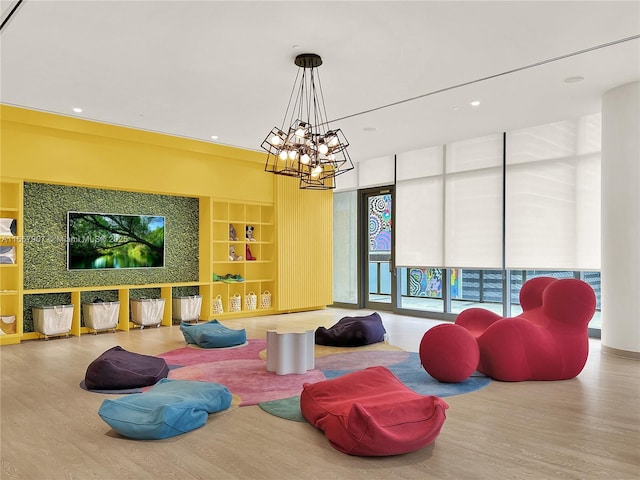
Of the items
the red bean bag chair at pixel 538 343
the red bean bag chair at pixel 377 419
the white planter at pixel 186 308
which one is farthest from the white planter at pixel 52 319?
the red bean bag chair at pixel 538 343

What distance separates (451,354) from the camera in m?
4.52

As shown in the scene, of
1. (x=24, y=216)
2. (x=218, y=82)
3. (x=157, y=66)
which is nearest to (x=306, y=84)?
(x=218, y=82)

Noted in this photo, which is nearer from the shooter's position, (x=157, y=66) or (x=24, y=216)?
(x=157, y=66)

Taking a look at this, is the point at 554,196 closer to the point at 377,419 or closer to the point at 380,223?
the point at 380,223

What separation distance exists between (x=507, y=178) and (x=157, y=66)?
18.0 feet

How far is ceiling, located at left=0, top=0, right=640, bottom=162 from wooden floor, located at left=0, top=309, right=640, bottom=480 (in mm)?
3164

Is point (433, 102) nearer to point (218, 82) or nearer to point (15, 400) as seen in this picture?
point (218, 82)

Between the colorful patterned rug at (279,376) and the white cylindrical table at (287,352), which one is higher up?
the white cylindrical table at (287,352)

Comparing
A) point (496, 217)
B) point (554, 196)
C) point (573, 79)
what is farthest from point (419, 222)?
point (573, 79)

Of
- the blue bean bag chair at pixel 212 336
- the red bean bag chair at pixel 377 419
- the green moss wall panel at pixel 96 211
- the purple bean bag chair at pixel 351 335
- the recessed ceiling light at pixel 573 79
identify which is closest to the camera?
the red bean bag chair at pixel 377 419

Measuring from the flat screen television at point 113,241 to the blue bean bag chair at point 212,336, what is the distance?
2121 mm

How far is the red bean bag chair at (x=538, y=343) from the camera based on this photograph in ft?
15.2

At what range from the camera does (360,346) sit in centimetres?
650

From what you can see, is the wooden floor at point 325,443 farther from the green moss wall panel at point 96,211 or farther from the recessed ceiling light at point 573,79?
the recessed ceiling light at point 573,79
